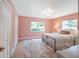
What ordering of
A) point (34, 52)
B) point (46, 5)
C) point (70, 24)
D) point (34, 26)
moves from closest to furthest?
point (34, 52) → point (46, 5) → point (70, 24) → point (34, 26)

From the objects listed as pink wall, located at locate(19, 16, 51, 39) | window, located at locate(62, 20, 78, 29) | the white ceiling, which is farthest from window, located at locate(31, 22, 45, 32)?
the white ceiling

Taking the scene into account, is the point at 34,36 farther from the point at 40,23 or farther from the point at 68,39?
the point at 68,39

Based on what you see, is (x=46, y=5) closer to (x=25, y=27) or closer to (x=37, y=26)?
(x=25, y=27)

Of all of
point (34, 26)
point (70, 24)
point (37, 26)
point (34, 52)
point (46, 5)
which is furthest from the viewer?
point (37, 26)

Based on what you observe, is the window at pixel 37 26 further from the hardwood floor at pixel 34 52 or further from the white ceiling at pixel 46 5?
the hardwood floor at pixel 34 52

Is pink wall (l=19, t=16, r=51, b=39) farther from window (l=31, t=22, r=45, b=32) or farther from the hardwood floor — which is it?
the hardwood floor

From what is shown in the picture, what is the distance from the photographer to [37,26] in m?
7.28

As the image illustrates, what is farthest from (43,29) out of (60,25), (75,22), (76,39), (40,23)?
(76,39)

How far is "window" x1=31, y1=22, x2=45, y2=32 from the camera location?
278 inches

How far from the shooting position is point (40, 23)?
7.39 meters

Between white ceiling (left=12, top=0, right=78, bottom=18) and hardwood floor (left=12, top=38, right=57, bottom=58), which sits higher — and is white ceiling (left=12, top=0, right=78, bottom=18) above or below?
above

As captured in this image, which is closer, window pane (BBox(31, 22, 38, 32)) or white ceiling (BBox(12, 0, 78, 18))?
white ceiling (BBox(12, 0, 78, 18))

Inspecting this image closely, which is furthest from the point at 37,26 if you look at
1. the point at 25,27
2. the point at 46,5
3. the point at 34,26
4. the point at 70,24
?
the point at 46,5

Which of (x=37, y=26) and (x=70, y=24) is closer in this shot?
(x=70, y=24)
